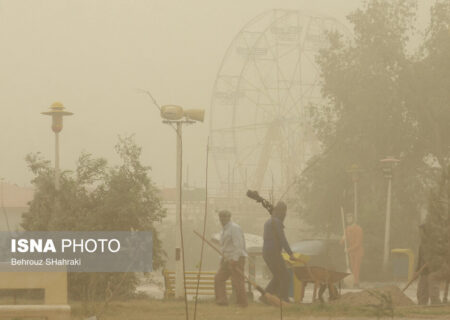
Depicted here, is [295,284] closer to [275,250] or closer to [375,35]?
[275,250]

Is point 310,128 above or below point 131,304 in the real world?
above

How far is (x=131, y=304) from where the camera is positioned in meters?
15.5

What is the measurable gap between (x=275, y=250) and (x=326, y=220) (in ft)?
86.4

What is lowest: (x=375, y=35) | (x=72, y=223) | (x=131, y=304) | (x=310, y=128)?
(x=131, y=304)

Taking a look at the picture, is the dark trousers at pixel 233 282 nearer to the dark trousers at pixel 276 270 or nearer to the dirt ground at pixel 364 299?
the dark trousers at pixel 276 270

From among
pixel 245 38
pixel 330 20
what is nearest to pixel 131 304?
pixel 330 20

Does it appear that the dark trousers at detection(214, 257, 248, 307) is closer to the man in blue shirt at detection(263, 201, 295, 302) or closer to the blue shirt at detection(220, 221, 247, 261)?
the blue shirt at detection(220, 221, 247, 261)

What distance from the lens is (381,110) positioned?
39.7 m

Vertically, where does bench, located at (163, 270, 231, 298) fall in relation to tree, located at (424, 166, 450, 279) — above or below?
below

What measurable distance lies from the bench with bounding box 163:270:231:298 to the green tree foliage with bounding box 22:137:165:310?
639 mm

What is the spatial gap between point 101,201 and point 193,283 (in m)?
2.19

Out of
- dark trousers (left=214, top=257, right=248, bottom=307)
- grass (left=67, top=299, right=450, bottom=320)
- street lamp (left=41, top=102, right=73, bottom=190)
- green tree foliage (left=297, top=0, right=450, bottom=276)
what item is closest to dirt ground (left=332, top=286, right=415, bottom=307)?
grass (left=67, top=299, right=450, bottom=320)

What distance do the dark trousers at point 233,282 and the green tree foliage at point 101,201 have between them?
329cm

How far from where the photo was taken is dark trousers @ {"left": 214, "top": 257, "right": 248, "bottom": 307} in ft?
47.3
